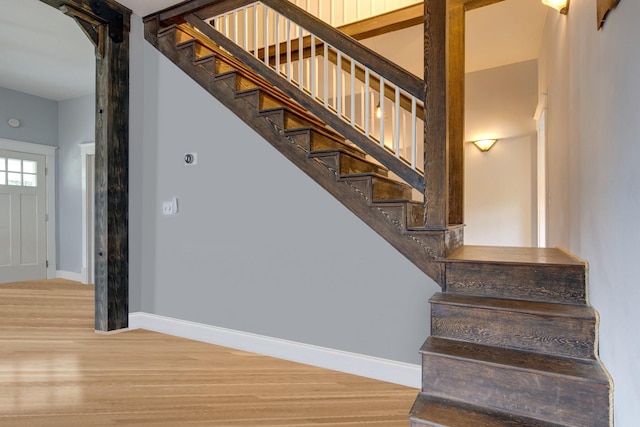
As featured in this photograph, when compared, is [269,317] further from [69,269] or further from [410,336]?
[69,269]

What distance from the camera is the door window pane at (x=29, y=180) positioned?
5379 millimetres

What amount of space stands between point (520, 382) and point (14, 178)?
643 cm

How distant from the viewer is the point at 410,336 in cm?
222

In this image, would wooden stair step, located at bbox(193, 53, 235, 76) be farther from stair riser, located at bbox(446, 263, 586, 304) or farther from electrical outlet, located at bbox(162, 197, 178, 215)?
stair riser, located at bbox(446, 263, 586, 304)

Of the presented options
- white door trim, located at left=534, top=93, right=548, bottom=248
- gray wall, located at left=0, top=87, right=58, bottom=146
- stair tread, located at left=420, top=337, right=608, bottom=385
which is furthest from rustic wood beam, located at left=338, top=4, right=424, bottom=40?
gray wall, located at left=0, top=87, right=58, bottom=146

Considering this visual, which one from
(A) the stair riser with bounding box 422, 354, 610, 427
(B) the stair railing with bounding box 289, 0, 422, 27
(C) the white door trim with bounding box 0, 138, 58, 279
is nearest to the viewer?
(A) the stair riser with bounding box 422, 354, 610, 427

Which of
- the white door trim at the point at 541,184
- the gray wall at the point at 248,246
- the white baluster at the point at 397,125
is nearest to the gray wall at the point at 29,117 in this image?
the gray wall at the point at 248,246

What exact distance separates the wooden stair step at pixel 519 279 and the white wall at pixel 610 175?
0.26 feet

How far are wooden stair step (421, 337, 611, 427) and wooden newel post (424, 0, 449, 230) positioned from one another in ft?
2.38

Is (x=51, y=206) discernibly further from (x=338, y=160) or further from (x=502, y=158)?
(x=502, y=158)

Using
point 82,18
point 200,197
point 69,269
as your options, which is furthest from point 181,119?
point 69,269

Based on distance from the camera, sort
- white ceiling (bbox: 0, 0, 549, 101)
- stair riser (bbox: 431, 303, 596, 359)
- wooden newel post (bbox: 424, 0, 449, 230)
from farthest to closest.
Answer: white ceiling (bbox: 0, 0, 549, 101) → wooden newel post (bbox: 424, 0, 449, 230) → stair riser (bbox: 431, 303, 596, 359)

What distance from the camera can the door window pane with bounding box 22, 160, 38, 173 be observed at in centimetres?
537

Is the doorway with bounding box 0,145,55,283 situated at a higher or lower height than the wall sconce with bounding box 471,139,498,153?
lower
